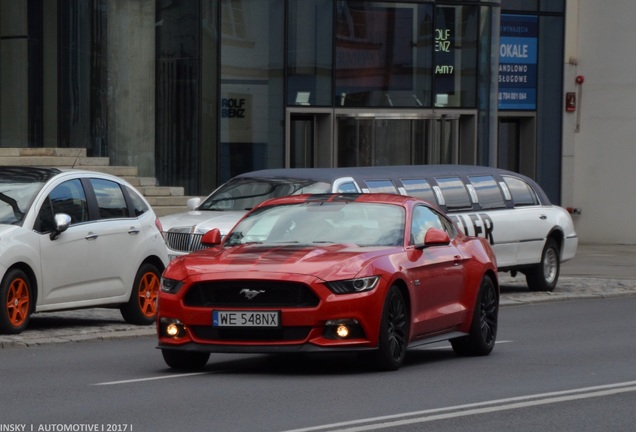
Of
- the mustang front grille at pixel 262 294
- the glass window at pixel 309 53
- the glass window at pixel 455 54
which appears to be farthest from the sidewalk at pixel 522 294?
the glass window at pixel 309 53

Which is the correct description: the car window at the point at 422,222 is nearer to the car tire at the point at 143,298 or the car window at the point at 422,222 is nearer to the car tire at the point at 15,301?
the car tire at the point at 15,301

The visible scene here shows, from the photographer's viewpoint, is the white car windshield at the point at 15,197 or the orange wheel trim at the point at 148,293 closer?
the white car windshield at the point at 15,197

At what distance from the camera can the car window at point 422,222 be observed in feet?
41.2

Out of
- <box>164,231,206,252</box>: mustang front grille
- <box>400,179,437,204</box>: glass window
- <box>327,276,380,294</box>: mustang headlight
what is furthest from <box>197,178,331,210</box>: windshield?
<box>327,276,380,294</box>: mustang headlight

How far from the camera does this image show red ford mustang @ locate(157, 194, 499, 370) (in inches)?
439

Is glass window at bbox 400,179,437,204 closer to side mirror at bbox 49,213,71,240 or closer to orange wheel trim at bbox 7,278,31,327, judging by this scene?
side mirror at bbox 49,213,71,240

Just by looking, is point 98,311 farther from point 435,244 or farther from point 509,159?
point 509,159

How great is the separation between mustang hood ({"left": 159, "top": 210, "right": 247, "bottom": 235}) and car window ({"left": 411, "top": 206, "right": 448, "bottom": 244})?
523 cm

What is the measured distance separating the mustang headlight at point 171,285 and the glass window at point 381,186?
8029 mm

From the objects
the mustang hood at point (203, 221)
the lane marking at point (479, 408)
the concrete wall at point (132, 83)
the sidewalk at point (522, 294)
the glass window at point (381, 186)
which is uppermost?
the concrete wall at point (132, 83)

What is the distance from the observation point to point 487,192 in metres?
21.2

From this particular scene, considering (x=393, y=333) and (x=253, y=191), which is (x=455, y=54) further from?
(x=393, y=333)

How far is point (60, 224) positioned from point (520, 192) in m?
9.03

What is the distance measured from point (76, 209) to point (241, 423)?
7.04m
